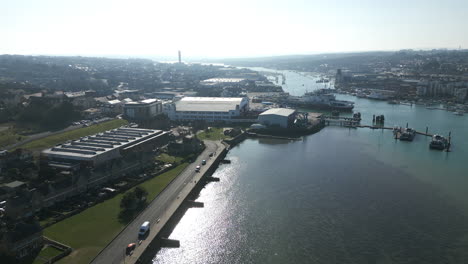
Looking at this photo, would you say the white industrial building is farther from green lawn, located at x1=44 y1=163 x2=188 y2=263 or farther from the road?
green lawn, located at x1=44 y1=163 x2=188 y2=263

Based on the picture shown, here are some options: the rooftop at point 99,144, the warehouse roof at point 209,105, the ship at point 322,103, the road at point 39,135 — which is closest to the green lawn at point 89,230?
the rooftop at point 99,144

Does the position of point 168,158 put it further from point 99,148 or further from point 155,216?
point 155,216

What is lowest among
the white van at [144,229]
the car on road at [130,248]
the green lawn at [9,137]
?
the car on road at [130,248]

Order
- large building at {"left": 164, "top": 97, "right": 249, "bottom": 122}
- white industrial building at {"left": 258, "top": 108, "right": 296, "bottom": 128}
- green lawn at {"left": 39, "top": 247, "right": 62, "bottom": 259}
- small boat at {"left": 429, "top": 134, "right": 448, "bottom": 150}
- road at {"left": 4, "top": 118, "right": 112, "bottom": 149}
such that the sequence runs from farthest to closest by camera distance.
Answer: large building at {"left": 164, "top": 97, "right": 249, "bottom": 122}, white industrial building at {"left": 258, "top": 108, "right": 296, "bottom": 128}, small boat at {"left": 429, "top": 134, "right": 448, "bottom": 150}, road at {"left": 4, "top": 118, "right": 112, "bottom": 149}, green lawn at {"left": 39, "top": 247, "right": 62, "bottom": 259}

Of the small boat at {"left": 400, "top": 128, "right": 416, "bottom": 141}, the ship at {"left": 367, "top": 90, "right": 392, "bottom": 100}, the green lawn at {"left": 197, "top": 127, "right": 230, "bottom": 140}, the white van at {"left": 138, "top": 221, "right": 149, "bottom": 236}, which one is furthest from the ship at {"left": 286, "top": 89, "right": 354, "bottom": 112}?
the white van at {"left": 138, "top": 221, "right": 149, "bottom": 236}

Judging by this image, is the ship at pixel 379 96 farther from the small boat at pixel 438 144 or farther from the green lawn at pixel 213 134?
the green lawn at pixel 213 134
